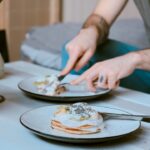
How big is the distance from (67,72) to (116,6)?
457 mm

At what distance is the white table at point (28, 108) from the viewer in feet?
2.33

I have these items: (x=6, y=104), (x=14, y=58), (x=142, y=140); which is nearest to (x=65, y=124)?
(x=142, y=140)

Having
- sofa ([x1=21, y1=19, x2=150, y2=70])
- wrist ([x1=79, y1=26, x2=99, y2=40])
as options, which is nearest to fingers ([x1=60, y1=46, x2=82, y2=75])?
wrist ([x1=79, y1=26, x2=99, y2=40])

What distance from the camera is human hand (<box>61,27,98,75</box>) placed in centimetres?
116

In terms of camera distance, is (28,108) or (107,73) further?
(107,73)

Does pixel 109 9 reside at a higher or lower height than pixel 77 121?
higher

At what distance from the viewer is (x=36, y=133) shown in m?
0.72

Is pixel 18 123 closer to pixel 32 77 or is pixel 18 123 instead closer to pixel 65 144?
pixel 65 144

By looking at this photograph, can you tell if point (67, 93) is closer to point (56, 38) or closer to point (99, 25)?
point (99, 25)

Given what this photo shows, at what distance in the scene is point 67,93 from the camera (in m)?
→ 1.02

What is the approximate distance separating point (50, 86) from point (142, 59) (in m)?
0.29

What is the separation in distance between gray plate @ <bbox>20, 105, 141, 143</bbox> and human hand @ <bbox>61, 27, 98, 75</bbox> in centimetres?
31

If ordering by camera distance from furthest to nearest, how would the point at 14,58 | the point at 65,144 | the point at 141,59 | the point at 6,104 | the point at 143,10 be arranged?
the point at 14,58 < the point at 143,10 < the point at 141,59 < the point at 6,104 < the point at 65,144

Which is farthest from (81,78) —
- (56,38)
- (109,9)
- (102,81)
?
(56,38)
